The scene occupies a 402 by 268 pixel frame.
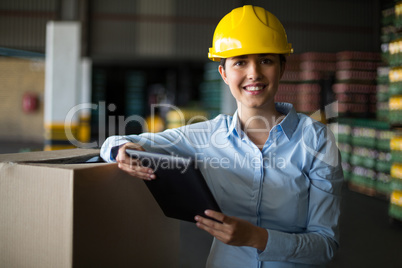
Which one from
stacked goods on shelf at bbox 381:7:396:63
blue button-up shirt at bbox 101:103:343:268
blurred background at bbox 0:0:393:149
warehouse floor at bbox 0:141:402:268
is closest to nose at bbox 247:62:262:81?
blue button-up shirt at bbox 101:103:343:268

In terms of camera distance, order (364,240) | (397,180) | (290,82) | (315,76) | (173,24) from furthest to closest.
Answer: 1. (173,24)
2. (290,82)
3. (315,76)
4. (397,180)
5. (364,240)

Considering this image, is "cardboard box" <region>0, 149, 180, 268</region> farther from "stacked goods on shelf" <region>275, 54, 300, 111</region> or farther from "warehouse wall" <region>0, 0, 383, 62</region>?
"warehouse wall" <region>0, 0, 383, 62</region>

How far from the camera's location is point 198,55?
911 cm

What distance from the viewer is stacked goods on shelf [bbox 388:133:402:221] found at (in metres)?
4.58

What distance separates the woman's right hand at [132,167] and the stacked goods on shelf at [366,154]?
19.2 feet

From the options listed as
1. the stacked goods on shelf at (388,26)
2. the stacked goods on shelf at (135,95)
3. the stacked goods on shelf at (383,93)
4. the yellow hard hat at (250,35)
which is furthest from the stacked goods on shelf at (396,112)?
the stacked goods on shelf at (135,95)

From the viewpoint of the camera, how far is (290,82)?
8820 millimetres

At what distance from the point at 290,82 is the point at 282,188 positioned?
785cm

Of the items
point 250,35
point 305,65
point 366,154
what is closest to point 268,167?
point 250,35

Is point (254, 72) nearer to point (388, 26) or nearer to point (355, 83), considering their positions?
point (388, 26)

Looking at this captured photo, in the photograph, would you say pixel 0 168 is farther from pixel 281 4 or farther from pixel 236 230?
pixel 281 4

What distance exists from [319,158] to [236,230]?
1.44 feet

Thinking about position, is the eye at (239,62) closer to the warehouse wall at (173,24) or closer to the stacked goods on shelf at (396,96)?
the stacked goods on shelf at (396,96)

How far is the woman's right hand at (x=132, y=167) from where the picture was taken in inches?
44.9
